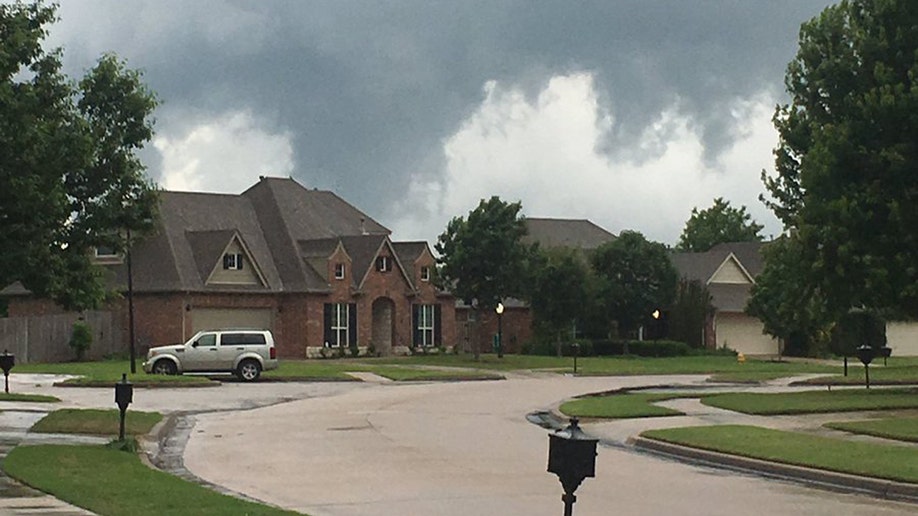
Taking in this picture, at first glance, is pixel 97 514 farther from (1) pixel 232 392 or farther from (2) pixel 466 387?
(2) pixel 466 387

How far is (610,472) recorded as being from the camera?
62.5 feet

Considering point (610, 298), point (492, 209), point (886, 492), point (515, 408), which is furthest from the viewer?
point (610, 298)

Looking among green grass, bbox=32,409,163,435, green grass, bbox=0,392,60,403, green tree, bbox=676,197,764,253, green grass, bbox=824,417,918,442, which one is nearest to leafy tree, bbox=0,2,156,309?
green grass, bbox=32,409,163,435

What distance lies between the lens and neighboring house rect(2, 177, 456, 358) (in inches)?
2469

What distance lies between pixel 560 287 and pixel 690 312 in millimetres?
11011

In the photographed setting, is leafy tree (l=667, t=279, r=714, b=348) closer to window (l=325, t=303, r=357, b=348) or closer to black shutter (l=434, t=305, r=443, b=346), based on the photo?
black shutter (l=434, t=305, r=443, b=346)

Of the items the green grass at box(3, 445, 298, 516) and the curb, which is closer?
the green grass at box(3, 445, 298, 516)

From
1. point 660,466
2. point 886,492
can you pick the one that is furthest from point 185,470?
point 886,492

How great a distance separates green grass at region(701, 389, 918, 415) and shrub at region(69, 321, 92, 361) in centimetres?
3075

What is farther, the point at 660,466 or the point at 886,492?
the point at 660,466

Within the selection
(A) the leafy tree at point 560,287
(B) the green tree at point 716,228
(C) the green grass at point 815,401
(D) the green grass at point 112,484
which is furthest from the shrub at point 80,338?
(B) the green tree at point 716,228

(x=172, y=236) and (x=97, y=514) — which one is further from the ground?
(x=172, y=236)

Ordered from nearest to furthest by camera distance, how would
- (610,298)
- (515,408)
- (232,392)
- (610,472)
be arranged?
(610,472) < (515,408) < (232,392) < (610,298)

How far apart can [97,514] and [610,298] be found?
6101 cm
